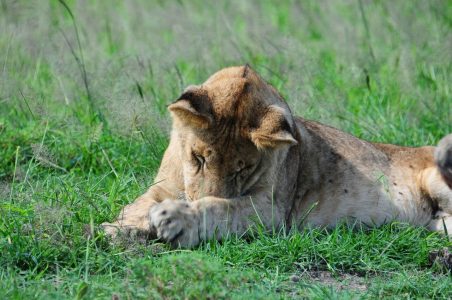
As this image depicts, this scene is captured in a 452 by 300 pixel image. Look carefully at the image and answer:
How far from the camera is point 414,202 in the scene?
262 inches

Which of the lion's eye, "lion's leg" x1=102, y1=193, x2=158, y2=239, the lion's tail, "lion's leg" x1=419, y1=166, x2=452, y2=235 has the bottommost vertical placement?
"lion's leg" x1=419, y1=166, x2=452, y2=235

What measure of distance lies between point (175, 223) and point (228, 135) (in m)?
0.60

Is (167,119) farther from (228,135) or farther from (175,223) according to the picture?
(175,223)

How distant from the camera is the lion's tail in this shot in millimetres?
6043

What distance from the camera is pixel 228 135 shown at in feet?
17.9

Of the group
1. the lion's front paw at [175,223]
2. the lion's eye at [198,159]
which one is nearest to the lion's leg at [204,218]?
the lion's front paw at [175,223]

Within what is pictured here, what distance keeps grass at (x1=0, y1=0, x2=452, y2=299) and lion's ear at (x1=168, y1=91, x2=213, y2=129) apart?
0.71 metres

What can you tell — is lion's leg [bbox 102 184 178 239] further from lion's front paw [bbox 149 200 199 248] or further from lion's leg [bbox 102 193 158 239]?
lion's front paw [bbox 149 200 199 248]

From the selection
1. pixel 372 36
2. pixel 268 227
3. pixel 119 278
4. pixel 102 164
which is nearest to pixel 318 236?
pixel 268 227

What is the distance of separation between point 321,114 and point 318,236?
2.09 m

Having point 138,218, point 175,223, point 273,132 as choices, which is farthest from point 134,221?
point 273,132

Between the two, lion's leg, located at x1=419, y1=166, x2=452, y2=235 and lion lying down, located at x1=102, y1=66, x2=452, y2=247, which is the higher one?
lion lying down, located at x1=102, y1=66, x2=452, y2=247

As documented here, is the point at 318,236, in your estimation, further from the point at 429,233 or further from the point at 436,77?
the point at 436,77

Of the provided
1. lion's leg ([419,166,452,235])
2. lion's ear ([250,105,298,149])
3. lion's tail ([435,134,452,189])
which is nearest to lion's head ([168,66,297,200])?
lion's ear ([250,105,298,149])
